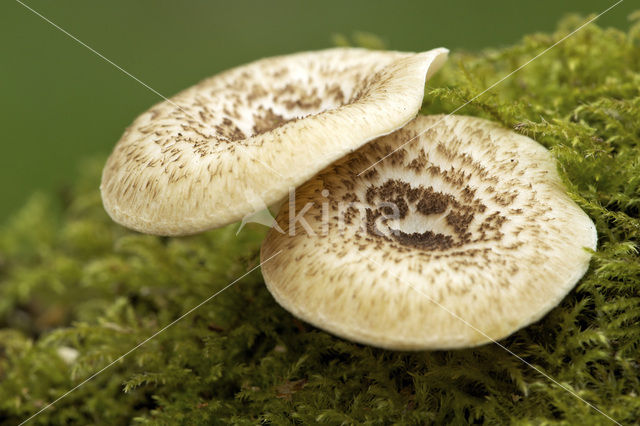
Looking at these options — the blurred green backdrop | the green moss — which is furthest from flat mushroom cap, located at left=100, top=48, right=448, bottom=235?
the blurred green backdrop

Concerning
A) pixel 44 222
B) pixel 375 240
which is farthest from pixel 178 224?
pixel 44 222

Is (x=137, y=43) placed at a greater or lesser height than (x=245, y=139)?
lesser

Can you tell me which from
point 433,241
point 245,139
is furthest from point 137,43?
point 433,241

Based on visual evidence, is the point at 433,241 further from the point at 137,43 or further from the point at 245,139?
the point at 137,43

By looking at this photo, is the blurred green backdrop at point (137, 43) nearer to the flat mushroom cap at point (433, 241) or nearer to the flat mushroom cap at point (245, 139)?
the flat mushroom cap at point (245, 139)

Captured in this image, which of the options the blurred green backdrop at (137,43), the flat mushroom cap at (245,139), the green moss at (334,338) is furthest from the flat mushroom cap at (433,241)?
the blurred green backdrop at (137,43)

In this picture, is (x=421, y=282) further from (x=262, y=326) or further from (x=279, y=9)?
(x=279, y=9)

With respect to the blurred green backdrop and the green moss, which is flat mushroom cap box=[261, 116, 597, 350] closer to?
the green moss
